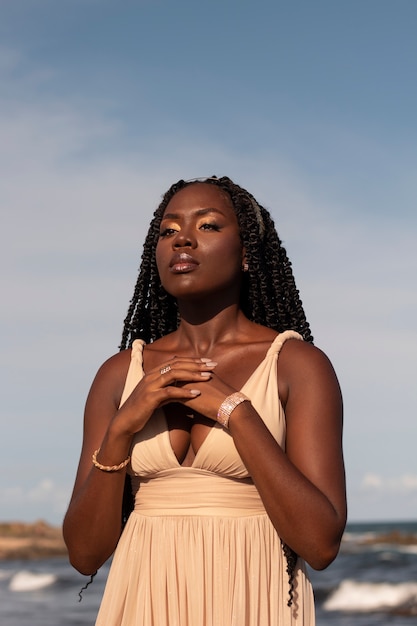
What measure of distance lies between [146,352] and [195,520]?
0.69m

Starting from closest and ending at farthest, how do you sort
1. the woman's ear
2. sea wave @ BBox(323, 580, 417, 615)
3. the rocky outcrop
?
the woman's ear < sea wave @ BBox(323, 580, 417, 615) < the rocky outcrop

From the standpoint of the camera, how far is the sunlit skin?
136 inches

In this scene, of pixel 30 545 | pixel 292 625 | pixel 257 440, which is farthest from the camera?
pixel 30 545

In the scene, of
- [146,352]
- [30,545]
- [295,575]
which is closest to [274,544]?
[295,575]

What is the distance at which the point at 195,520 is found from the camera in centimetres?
367

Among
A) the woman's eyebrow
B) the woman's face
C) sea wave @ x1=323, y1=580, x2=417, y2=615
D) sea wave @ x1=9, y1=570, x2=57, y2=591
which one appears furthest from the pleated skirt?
sea wave @ x1=9, y1=570, x2=57, y2=591

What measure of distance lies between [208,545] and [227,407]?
0.51 m

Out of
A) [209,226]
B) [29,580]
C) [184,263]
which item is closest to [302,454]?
Result: [184,263]

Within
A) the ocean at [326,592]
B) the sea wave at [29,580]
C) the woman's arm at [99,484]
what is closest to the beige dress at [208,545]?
the woman's arm at [99,484]

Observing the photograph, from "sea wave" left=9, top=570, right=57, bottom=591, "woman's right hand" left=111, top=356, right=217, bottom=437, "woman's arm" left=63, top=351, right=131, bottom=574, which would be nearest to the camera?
"woman's right hand" left=111, top=356, right=217, bottom=437

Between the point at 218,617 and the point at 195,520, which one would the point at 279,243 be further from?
the point at 218,617

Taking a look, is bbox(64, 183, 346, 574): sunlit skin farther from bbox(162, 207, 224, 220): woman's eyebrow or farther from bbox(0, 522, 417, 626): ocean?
bbox(0, 522, 417, 626): ocean

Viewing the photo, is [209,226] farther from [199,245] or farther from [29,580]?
[29,580]

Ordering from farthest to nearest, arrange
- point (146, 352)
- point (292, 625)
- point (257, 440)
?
point (146, 352) → point (292, 625) → point (257, 440)
